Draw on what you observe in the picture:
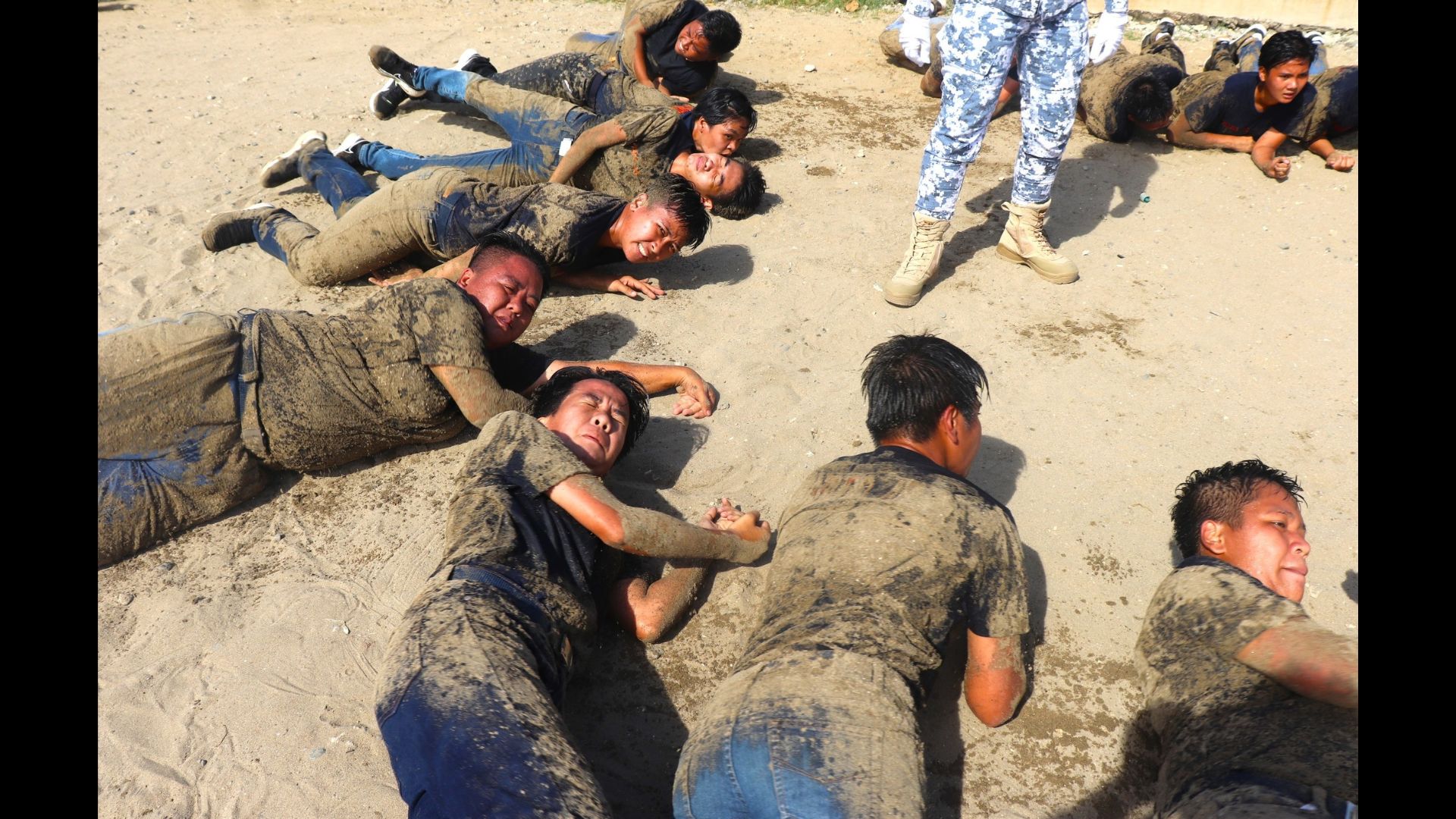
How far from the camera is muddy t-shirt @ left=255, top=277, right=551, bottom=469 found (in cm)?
313

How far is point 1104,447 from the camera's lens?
136 inches

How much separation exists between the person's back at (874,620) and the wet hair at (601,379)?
0.84m

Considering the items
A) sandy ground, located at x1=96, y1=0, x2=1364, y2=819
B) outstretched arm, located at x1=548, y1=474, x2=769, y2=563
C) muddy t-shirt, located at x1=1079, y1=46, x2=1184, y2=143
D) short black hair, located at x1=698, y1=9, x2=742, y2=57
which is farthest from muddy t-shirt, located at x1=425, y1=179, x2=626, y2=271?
muddy t-shirt, located at x1=1079, y1=46, x2=1184, y2=143

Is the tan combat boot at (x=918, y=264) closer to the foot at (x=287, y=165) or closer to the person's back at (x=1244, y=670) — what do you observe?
the person's back at (x=1244, y=670)

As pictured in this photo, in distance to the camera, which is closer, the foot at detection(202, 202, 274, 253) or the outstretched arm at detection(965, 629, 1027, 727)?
the outstretched arm at detection(965, 629, 1027, 727)

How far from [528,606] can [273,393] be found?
134cm

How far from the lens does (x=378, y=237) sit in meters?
4.27

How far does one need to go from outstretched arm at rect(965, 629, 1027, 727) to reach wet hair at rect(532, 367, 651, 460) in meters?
1.34

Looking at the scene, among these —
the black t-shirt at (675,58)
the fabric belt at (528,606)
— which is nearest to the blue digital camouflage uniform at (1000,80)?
the black t-shirt at (675,58)

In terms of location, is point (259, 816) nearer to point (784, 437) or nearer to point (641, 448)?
point (641, 448)

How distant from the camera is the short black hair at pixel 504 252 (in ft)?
11.8

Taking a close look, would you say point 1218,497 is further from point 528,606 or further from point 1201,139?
point 1201,139

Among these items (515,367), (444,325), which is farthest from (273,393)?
(515,367)

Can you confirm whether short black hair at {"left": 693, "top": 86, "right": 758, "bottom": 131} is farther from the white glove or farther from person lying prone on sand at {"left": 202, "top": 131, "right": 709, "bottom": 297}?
the white glove
